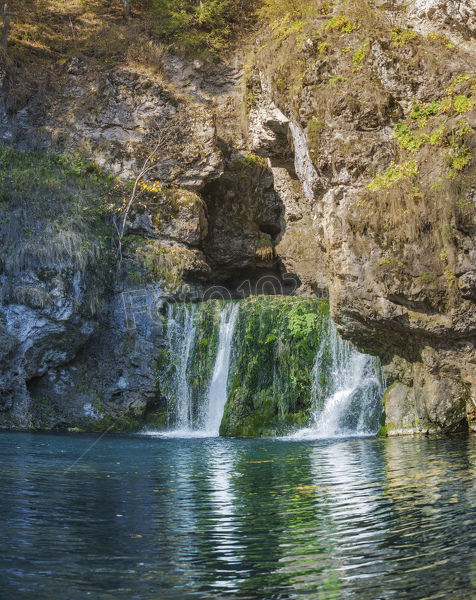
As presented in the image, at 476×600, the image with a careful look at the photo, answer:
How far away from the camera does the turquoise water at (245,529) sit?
10.7 ft

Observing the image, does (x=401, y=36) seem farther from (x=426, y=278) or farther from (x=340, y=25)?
(x=426, y=278)

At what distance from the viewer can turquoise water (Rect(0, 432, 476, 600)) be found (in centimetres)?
325

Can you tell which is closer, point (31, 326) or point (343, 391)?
point (343, 391)

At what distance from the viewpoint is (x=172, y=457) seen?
29.6 ft

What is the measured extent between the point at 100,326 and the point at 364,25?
10329 millimetres

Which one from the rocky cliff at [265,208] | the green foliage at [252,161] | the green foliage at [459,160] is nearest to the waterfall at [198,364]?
the rocky cliff at [265,208]

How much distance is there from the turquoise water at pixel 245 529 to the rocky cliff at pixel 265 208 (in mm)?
3603

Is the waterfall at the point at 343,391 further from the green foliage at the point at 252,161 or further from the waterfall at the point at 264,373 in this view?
the green foliage at the point at 252,161

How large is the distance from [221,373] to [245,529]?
10821 millimetres

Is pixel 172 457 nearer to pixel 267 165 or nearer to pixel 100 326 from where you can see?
pixel 100 326

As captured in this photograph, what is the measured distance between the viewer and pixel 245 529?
4.42 m

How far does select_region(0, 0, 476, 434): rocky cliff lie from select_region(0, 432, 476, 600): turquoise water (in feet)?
11.8

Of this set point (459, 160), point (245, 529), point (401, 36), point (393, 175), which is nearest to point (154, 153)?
point (401, 36)

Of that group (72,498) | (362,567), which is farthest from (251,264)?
(362,567)
